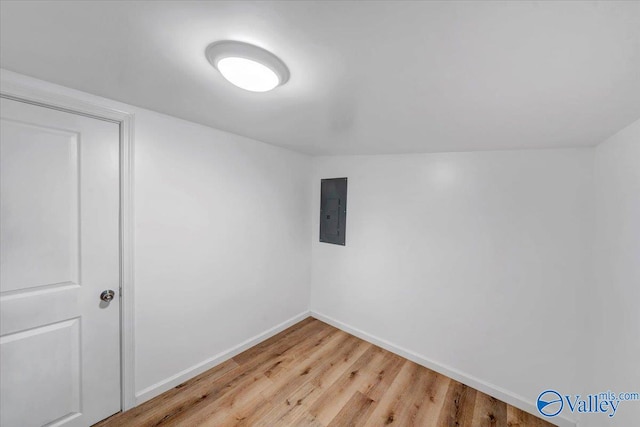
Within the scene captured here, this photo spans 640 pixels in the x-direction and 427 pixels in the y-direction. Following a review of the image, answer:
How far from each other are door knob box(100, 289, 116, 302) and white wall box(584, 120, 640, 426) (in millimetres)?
2972

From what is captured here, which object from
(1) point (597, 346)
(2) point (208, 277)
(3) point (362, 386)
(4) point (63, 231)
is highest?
(4) point (63, 231)

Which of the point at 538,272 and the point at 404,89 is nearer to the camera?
the point at 404,89

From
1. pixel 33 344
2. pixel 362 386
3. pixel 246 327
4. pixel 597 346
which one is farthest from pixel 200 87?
pixel 597 346

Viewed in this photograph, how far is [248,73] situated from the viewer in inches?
39.8

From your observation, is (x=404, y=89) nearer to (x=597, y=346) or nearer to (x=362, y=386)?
(x=597, y=346)

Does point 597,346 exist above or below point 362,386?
above

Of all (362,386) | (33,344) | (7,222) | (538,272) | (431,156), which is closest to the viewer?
(7,222)

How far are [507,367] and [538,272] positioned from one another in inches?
33.2

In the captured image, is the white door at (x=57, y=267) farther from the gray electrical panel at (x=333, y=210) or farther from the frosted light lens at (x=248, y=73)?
the gray electrical panel at (x=333, y=210)

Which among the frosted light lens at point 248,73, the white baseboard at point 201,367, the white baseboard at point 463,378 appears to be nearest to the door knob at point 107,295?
the white baseboard at point 201,367

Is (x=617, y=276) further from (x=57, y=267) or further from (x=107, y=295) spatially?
(x=57, y=267)

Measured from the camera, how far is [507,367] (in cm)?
203

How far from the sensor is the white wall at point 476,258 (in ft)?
6.01

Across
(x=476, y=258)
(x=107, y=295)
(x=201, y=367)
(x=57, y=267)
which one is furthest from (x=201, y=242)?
(x=476, y=258)
